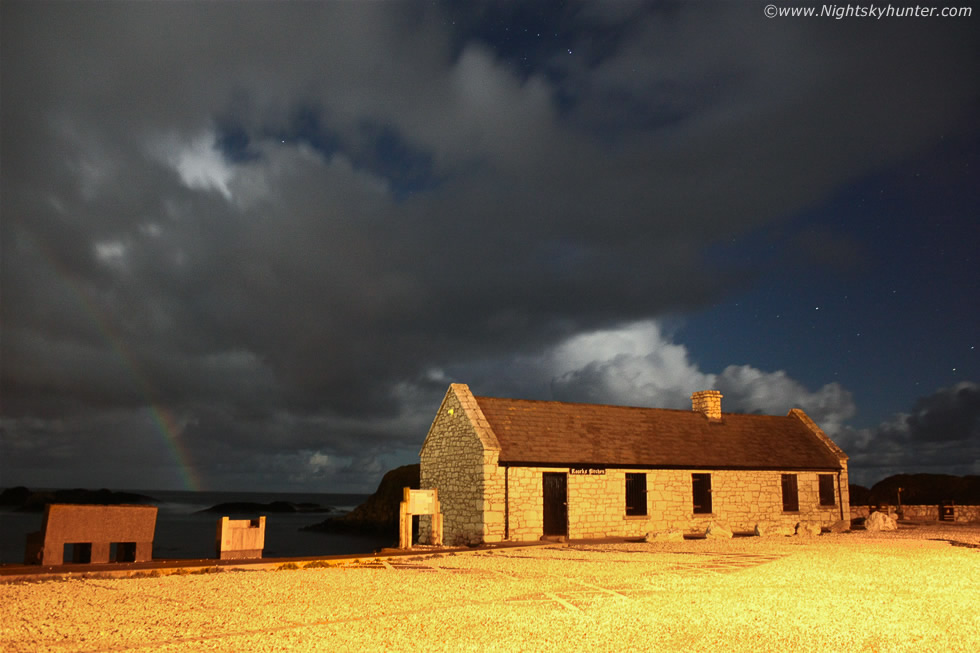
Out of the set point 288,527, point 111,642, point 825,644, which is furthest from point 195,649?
point 288,527

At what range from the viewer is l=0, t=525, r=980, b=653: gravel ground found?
9.04m

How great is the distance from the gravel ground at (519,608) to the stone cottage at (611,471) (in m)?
6.95

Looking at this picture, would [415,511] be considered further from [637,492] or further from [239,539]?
[637,492]

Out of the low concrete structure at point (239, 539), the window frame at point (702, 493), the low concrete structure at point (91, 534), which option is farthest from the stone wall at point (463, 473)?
the low concrete structure at point (91, 534)

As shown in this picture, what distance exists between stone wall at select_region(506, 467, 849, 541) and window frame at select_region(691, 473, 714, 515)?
16 cm

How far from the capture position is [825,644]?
9109 mm

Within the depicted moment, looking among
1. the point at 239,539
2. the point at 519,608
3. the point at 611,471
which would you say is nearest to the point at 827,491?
the point at 611,471

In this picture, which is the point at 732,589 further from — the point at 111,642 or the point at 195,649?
the point at 111,642

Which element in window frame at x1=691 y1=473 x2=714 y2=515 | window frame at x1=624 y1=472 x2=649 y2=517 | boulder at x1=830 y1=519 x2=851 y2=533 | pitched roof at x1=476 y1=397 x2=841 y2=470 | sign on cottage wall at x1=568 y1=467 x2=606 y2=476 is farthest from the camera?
boulder at x1=830 y1=519 x2=851 y2=533

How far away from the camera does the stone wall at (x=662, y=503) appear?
24500 millimetres

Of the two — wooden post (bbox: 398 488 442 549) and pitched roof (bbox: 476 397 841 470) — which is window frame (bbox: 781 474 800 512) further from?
wooden post (bbox: 398 488 442 549)

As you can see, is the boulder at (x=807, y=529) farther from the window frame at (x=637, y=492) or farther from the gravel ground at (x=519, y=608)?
the gravel ground at (x=519, y=608)

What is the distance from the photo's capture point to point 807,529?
90.4ft

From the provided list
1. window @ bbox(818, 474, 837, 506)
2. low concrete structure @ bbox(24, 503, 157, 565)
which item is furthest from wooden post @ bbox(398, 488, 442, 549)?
window @ bbox(818, 474, 837, 506)
